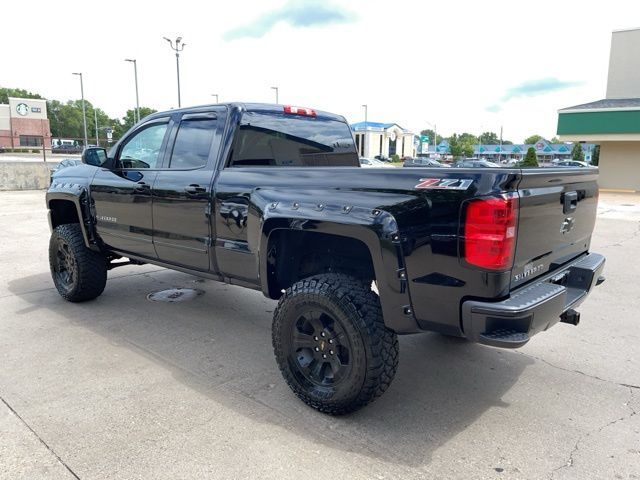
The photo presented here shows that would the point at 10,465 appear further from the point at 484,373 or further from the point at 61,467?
the point at 484,373

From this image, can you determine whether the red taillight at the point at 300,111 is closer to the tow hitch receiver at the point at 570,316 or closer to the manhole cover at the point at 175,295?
the manhole cover at the point at 175,295

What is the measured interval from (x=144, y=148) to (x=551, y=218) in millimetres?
3626

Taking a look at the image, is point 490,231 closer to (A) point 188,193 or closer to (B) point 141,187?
(A) point 188,193

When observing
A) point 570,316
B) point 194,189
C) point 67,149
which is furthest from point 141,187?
point 67,149

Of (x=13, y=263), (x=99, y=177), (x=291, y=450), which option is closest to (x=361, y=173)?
(x=291, y=450)

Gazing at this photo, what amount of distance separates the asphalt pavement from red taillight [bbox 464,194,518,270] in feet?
3.71

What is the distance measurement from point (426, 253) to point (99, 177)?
12.4 ft

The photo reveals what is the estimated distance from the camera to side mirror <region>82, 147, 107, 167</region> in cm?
509

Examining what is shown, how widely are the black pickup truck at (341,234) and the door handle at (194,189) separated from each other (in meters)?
0.01

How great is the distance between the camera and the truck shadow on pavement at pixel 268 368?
3.05 meters

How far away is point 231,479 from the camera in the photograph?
2570 millimetres

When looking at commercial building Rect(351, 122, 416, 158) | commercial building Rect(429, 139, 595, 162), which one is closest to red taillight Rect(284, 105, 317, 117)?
commercial building Rect(429, 139, 595, 162)

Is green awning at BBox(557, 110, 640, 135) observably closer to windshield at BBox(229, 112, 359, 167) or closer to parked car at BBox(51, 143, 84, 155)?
windshield at BBox(229, 112, 359, 167)

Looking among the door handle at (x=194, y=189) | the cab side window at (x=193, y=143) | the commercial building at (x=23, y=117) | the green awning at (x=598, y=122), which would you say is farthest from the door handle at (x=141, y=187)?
the commercial building at (x=23, y=117)
